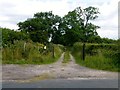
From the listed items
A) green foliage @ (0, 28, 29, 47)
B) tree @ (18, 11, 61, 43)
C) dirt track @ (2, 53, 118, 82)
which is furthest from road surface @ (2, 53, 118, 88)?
tree @ (18, 11, 61, 43)

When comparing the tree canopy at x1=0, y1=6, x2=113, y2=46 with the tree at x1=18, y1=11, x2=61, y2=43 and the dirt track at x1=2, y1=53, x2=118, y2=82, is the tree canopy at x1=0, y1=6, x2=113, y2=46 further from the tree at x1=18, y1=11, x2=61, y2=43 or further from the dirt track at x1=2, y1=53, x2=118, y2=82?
the dirt track at x1=2, y1=53, x2=118, y2=82

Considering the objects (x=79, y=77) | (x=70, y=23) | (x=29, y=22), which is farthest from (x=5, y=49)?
(x=70, y=23)

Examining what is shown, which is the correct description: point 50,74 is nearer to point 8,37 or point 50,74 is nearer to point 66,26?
point 8,37

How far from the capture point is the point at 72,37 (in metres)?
84.4

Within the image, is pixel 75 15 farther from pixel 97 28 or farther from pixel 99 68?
pixel 99 68

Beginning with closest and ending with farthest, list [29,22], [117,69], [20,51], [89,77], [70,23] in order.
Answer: [89,77] → [117,69] → [20,51] → [29,22] → [70,23]

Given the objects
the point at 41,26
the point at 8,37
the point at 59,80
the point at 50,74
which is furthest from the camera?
the point at 41,26

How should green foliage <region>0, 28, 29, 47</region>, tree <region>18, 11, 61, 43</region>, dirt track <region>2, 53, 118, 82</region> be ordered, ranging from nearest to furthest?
dirt track <region>2, 53, 118, 82</region> < green foliage <region>0, 28, 29, 47</region> < tree <region>18, 11, 61, 43</region>

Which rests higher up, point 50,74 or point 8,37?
point 8,37

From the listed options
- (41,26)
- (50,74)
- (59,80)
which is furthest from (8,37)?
(41,26)

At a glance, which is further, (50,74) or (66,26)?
(66,26)

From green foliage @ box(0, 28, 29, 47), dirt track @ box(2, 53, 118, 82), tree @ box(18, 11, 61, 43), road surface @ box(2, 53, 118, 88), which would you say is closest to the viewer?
road surface @ box(2, 53, 118, 88)

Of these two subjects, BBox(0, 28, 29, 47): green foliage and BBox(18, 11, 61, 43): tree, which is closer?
BBox(0, 28, 29, 47): green foliage

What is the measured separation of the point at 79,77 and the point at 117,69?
14.9 ft
